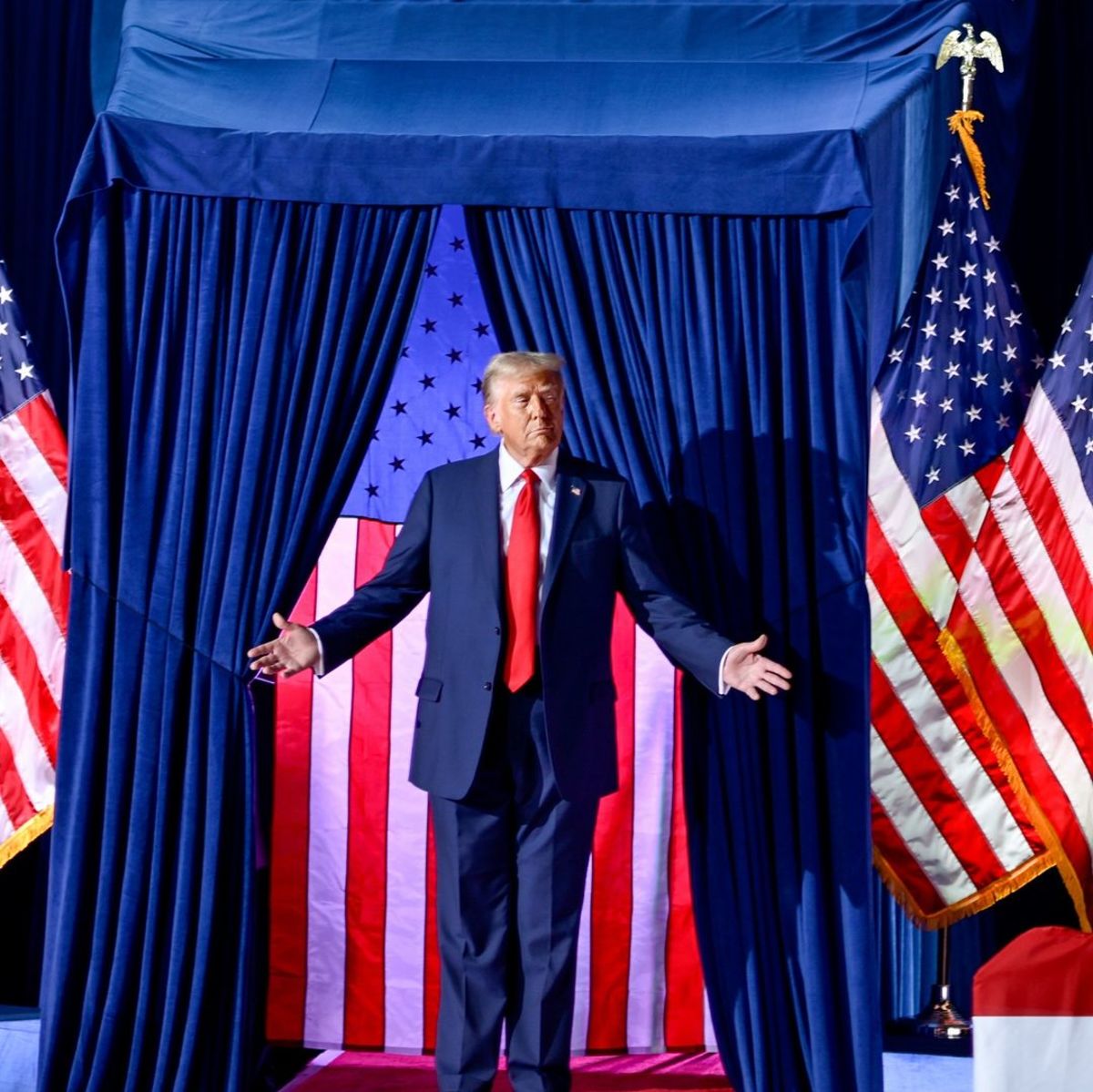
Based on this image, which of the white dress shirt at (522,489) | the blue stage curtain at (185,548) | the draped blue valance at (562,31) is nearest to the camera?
the white dress shirt at (522,489)

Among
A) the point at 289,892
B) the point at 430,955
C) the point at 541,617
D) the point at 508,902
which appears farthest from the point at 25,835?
the point at 541,617

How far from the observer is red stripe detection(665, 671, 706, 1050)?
4.91 meters

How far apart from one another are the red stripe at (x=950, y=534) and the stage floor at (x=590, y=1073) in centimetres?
139

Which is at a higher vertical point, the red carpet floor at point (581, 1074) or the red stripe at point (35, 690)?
the red stripe at point (35, 690)

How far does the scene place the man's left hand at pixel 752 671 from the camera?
12.6ft

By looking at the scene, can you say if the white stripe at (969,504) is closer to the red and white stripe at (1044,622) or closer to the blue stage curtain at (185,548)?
the red and white stripe at (1044,622)

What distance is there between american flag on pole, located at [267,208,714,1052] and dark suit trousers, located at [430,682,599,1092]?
926 mm

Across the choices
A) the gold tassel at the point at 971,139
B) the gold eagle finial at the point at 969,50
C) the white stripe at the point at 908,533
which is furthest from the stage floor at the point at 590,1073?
the gold eagle finial at the point at 969,50

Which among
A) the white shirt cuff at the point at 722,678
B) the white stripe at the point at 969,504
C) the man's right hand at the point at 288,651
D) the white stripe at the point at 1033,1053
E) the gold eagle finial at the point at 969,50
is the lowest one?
the white stripe at the point at 1033,1053

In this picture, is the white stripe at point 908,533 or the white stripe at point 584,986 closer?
the white stripe at point 908,533

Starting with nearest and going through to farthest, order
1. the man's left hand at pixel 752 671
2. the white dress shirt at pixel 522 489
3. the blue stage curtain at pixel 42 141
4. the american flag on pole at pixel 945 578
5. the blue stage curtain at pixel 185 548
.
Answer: the man's left hand at pixel 752 671, the white dress shirt at pixel 522 489, the blue stage curtain at pixel 185 548, the american flag on pole at pixel 945 578, the blue stage curtain at pixel 42 141

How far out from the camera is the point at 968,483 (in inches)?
191

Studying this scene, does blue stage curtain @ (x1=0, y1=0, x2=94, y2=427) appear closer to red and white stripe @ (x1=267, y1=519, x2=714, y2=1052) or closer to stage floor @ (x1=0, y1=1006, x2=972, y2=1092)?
red and white stripe @ (x1=267, y1=519, x2=714, y2=1052)

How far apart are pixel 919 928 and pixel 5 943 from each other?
2858 mm
